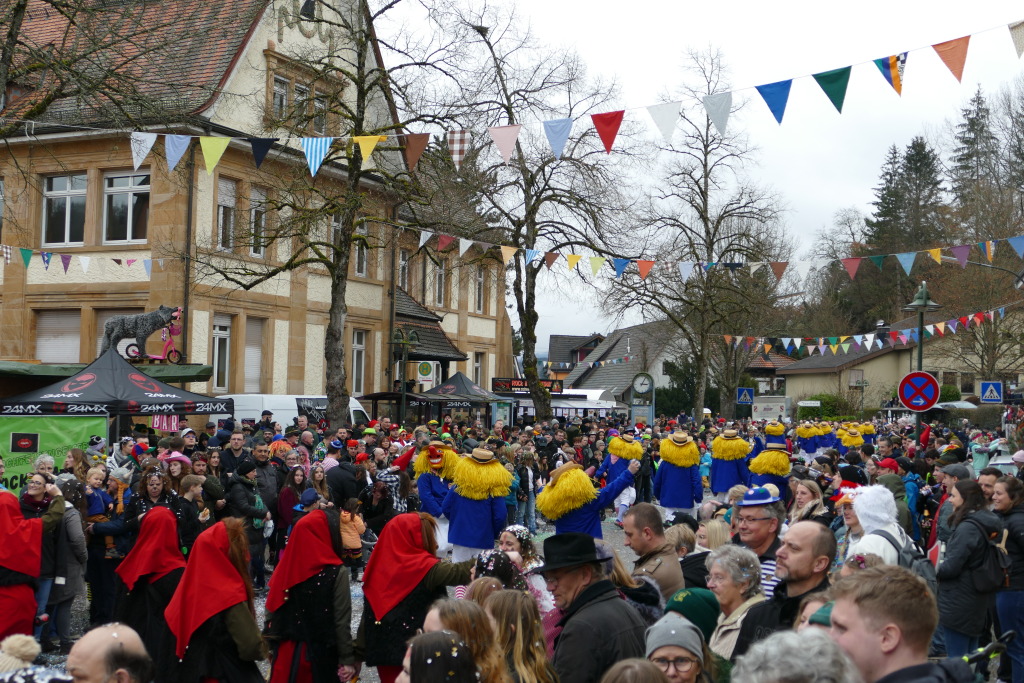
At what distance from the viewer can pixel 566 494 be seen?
861cm

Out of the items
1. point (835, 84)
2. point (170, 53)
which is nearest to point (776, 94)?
point (835, 84)

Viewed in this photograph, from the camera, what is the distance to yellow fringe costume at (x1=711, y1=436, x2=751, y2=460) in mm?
14453

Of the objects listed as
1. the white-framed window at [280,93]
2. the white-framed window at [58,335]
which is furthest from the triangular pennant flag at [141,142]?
the white-framed window at [280,93]

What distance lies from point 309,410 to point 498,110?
9.41m

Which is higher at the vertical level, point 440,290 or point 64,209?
point 64,209

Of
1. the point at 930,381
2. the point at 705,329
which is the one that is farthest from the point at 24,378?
the point at 705,329

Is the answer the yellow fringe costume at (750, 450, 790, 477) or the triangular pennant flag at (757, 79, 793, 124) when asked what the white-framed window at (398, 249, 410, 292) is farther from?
the triangular pennant flag at (757, 79, 793, 124)

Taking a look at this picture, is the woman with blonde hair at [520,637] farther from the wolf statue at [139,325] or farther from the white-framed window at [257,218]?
the white-framed window at [257,218]

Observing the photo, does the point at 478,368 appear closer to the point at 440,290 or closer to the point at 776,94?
the point at 440,290

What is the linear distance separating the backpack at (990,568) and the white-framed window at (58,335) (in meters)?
24.9

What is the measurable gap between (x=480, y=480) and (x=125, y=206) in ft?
66.7

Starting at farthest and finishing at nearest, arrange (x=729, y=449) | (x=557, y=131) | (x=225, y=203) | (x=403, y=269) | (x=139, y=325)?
(x=403, y=269) → (x=225, y=203) → (x=139, y=325) → (x=729, y=449) → (x=557, y=131)

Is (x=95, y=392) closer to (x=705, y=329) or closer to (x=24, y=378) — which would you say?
(x=24, y=378)

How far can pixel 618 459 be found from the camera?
14.4 metres
